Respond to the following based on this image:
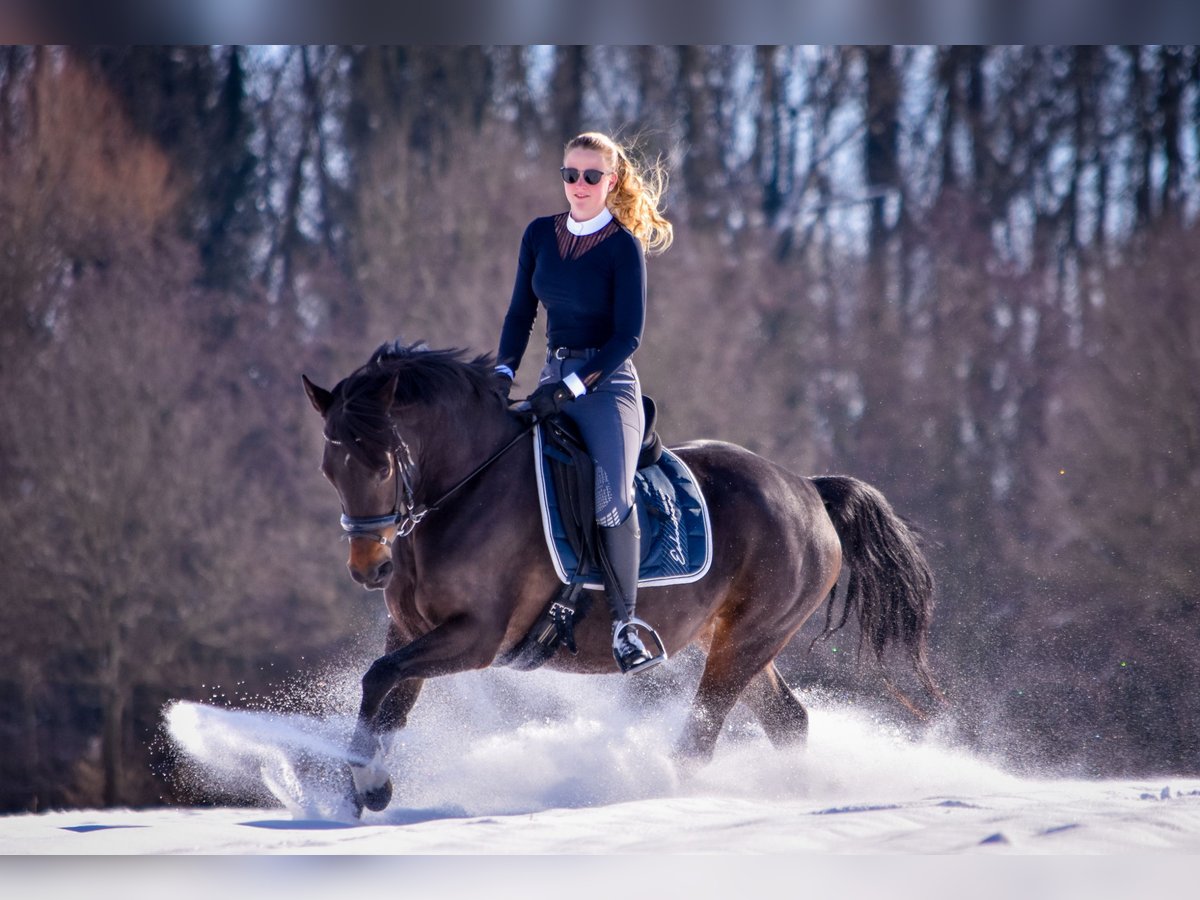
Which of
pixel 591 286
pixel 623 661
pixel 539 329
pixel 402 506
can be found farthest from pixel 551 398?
pixel 539 329

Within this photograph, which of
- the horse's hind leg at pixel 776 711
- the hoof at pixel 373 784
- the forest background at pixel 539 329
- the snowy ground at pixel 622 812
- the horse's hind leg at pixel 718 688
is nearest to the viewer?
the hoof at pixel 373 784

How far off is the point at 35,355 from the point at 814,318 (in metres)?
4.69

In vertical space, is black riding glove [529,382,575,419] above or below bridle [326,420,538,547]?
above

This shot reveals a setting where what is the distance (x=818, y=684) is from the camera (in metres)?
7.32

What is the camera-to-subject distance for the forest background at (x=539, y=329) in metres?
7.43

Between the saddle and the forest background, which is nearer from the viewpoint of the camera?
the saddle

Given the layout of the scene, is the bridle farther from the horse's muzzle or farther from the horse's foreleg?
the horse's foreleg

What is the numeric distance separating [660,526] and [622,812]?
995 mm

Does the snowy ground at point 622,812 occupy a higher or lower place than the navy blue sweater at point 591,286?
lower

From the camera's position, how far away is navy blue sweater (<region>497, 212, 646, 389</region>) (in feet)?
14.3

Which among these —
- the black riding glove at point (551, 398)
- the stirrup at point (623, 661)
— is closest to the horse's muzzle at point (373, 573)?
the black riding glove at point (551, 398)

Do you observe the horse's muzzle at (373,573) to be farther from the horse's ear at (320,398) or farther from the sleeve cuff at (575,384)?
the sleeve cuff at (575,384)

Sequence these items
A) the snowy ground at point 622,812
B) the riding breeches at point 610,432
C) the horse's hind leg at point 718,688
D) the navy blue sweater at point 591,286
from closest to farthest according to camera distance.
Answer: the snowy ground at point 622,812 < the riding breeches at point 610,432 < the navy blue sweater at point 591,286 < the horse's hind leg at point 718,688

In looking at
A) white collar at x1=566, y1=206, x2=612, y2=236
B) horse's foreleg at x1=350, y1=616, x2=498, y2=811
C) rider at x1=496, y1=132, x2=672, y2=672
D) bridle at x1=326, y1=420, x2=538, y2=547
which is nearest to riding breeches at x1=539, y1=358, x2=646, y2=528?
rider at x1=496, y1=132, x2=672, y2=672
